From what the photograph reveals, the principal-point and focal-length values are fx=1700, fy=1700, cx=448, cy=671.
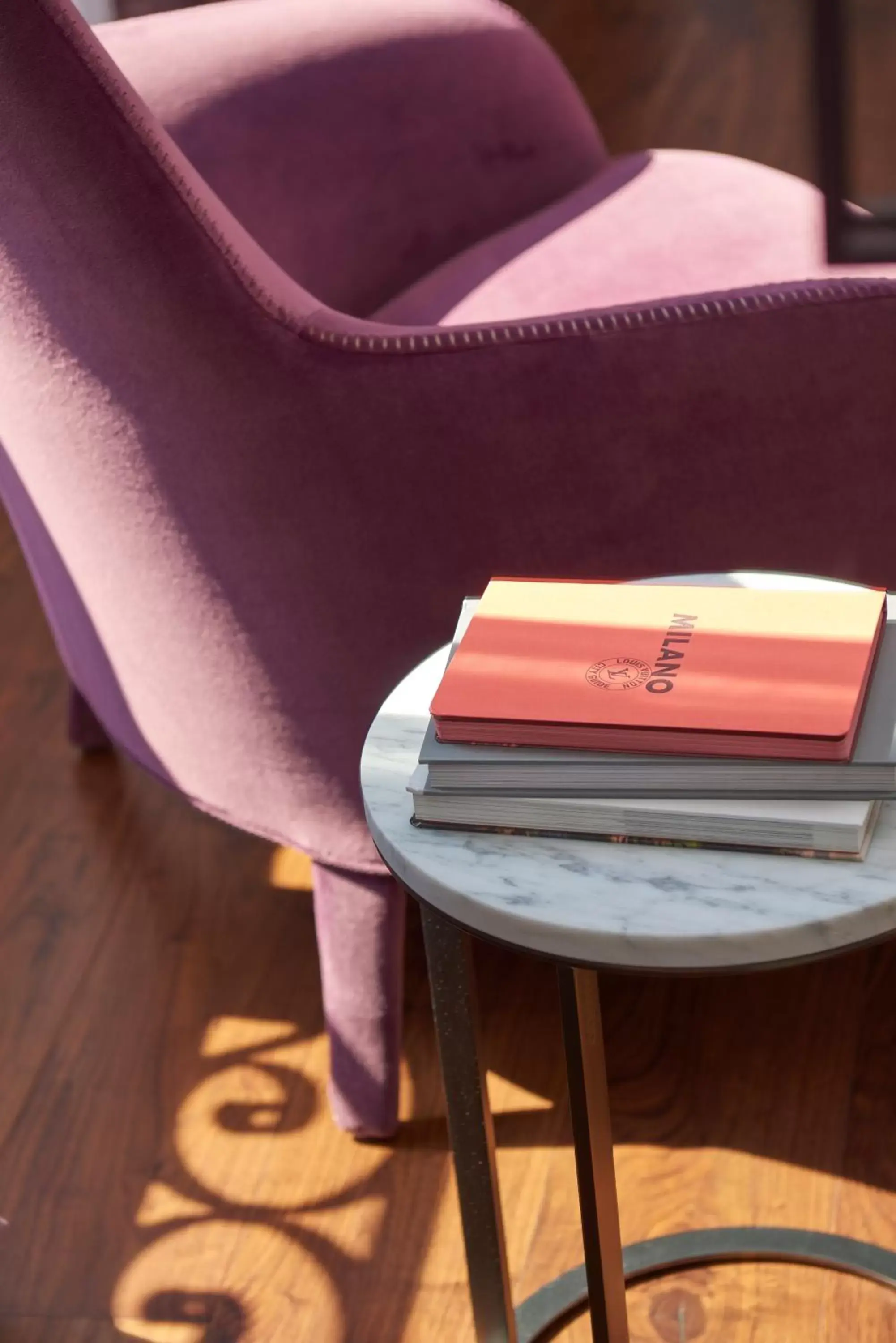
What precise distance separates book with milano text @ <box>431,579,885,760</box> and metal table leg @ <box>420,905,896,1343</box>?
12 centimetres

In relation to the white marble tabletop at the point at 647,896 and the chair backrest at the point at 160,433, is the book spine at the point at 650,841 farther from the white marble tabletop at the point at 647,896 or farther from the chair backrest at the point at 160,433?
the chair backrest at the point at 160,433

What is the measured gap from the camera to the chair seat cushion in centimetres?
157

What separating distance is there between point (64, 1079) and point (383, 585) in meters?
0.59

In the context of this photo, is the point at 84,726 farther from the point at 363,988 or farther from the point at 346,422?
the point at 346,422

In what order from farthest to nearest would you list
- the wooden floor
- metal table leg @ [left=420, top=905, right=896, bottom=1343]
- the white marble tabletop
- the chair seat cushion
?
the chair seat cushion, the wooden floor, metal table leg @ [left=420, top=905, right=896, bottom=1343], the white marble tabletop

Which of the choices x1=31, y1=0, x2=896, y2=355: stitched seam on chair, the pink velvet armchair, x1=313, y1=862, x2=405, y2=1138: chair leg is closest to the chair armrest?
the pink velvet armchair

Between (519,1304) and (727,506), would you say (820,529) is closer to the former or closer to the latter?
(727,506)

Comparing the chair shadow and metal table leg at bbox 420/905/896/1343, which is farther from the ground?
metal table leg at bbox 420/905/896/1343

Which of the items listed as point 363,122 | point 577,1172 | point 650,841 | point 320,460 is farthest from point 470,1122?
point 363,122

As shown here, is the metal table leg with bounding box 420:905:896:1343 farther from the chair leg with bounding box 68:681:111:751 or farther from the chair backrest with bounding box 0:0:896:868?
the chair leg with bounding box 68:681:111:751

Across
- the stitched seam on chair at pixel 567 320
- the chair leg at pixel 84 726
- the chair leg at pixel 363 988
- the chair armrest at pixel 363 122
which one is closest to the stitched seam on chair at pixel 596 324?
the stitched seam on chair at pixel 567 320

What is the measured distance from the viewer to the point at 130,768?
6.31 ft

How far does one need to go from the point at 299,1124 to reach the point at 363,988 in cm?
16

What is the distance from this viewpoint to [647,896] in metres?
0.80
